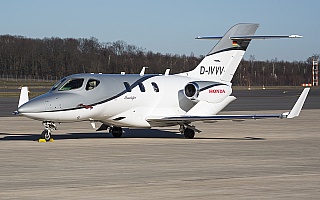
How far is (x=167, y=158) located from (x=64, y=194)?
673 centimetres

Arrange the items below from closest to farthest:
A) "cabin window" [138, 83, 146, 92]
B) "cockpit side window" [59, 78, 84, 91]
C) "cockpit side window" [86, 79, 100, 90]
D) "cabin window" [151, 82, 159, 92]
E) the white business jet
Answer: the white business jet, "cockpit side window" [59, 78, 84, 91], "cockpit side window" [86, 79, 100, 90], "cabin window" [138, 83, 146, 92], "cabin window" [151, 82, 159, 92]

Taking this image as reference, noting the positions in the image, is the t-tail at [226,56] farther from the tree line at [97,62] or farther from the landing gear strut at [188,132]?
the tree line at [97,62]

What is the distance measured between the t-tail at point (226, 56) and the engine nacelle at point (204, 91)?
92 centimetres

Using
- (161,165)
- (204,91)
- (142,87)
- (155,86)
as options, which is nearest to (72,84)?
(142,87)

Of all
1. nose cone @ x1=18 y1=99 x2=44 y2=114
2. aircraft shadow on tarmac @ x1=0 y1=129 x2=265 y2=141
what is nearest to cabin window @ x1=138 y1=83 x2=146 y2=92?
aircraft shadow on tarmac @ x1=0 y1=129 x2=265 y2=141

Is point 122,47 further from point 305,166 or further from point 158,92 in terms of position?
point 305,166

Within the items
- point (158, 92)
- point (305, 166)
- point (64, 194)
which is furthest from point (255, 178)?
point (158, 92)

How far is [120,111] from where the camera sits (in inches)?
1013

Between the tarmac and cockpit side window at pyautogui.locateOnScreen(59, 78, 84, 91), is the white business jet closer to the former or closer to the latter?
cockpit side window at pyautogui.locateOnScreen(59, 78, 84, 91)

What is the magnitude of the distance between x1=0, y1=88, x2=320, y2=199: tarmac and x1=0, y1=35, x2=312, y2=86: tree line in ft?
194

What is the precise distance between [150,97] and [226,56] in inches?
158

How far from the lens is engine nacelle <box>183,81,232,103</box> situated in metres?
27.2

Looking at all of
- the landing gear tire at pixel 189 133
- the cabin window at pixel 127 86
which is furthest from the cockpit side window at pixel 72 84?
the landing gear tire at pixel 189 133

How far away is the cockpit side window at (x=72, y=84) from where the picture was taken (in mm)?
24798
